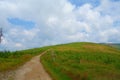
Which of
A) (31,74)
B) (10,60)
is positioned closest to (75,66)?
(31,74)

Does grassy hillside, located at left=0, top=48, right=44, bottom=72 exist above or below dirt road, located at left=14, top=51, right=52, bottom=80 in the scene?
above

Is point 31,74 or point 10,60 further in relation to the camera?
point 10,60

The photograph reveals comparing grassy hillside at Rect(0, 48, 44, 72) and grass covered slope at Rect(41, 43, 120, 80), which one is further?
grassy hillside at Rect(0, 48, 44, 72)

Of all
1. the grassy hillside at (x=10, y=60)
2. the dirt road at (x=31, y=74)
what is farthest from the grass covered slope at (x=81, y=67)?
the grassy hillside at (x=10, y=60)

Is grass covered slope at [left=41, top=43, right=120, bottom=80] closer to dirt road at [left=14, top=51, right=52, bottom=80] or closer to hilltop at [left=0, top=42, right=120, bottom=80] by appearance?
hilltop at [left=0, top=42, right=120, bottom=80]

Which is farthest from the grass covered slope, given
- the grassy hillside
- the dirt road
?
the grassy hillside

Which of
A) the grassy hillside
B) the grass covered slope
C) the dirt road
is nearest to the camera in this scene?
the grass covered slope

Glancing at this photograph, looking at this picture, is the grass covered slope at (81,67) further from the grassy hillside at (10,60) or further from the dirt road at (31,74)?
the grassy hillside at (10,60)

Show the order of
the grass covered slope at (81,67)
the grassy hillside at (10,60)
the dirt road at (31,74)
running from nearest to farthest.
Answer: the grass covered slope at (81,67) < the dirt road at (31,74) < the grassy hillside at (10,60)

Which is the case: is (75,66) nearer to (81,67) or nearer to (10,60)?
(81,67)

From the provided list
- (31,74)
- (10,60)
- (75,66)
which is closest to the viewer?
(31,74)

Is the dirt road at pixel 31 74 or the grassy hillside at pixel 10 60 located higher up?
the grassy hillside at pixel 10 60

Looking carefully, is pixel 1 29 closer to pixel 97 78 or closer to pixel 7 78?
pixel 7 78

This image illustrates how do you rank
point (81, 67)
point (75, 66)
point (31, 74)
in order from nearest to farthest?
point (31, 74) → point (81, 67) → point (75, 66)
